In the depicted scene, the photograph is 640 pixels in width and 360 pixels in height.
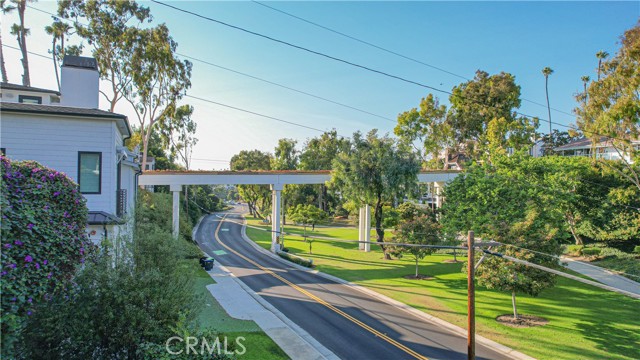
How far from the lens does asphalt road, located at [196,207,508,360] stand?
50.0 ft

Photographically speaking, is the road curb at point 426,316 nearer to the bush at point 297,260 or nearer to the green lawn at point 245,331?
the bush at point 297,260

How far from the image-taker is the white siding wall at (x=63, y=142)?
53.3ft

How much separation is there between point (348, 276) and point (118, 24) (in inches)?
1364

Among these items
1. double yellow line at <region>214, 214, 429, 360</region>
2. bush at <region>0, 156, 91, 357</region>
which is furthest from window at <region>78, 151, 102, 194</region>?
double yellow line at <region>214, 214, 429, 360</region>

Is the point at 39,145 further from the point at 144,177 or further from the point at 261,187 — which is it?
the point at 261,187

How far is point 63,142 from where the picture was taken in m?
16.6

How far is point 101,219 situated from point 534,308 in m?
24.4

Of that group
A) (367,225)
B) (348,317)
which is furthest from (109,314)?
(367,225)

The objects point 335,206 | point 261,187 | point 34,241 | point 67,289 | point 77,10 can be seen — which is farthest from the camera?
point 335,206

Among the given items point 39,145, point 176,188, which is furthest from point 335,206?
point 39,145

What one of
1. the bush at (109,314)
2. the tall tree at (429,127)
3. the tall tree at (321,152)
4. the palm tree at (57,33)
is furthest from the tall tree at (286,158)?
the bush at (109,314)

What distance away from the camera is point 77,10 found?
3547 cm

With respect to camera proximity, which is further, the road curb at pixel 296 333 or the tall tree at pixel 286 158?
the tall tree at pixel 286 158

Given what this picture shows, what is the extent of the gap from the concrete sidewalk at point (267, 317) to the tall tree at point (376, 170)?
48.0 feet
